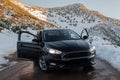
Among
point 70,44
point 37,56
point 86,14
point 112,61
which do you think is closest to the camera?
point 70,44

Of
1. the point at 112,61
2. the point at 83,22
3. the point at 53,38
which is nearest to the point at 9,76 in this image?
the point at 53,38

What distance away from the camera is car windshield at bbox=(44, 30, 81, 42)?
11.7 metres

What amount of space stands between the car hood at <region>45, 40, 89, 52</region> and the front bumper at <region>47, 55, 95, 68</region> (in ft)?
1.03

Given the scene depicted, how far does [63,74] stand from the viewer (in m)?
10.7

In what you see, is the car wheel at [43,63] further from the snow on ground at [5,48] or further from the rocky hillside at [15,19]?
the rocky hillside at [15,19]

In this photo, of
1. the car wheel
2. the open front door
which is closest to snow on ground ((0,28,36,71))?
the open front door

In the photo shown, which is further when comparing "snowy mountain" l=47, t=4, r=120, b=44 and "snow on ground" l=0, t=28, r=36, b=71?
"snowy mountain" l=47, t=4, r=120, b=44

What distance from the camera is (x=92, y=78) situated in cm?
989

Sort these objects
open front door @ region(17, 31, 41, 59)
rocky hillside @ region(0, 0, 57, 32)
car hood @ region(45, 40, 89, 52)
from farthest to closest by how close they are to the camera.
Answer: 1. rocky hillside @ region(0, 0, 57, 32)
2. open front door @ region(17, 31, 41, 59)
3. car hood @ region(45, 40, 89, 52)

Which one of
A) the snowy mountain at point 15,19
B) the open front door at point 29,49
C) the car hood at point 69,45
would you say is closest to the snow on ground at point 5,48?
the open front door at point 29,49

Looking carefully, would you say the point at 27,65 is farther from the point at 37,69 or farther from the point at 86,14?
the point at 86,14

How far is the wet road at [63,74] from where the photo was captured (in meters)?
10.1

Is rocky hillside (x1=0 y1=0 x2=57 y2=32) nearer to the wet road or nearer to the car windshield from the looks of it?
the car windshield

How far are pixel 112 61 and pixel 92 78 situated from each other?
9.89ft
